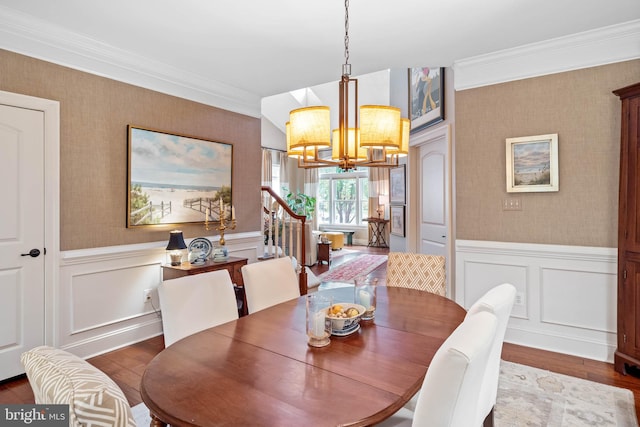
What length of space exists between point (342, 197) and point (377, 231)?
164cm

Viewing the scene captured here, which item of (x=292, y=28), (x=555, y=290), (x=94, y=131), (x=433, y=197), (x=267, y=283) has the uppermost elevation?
(x=292, y=28)

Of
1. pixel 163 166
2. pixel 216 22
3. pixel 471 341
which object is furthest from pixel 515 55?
pixel 163 166

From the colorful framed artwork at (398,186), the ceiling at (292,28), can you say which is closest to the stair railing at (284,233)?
the ceiling at (292,28)

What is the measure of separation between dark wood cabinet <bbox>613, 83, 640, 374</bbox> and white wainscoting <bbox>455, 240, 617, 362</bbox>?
0.66 ft

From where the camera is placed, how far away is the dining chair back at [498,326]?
1380mm

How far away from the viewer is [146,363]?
2887 millimetres

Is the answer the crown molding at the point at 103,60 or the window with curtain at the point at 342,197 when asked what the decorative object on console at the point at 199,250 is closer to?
the crown molding at the point at 103,60

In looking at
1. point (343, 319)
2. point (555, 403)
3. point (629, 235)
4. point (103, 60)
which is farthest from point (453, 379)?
point (103, 60)

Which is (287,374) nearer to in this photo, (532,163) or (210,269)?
(210,269)

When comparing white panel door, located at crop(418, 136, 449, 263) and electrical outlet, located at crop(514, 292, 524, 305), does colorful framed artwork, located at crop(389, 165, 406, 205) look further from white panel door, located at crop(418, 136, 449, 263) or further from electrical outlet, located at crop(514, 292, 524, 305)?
electrical outlet, located at crop(514, 292, 524, 305)

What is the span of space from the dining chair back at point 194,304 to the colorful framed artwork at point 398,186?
5.60m

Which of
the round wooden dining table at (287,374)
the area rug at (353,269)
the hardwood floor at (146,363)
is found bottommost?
the hardwood floor at (146,363)

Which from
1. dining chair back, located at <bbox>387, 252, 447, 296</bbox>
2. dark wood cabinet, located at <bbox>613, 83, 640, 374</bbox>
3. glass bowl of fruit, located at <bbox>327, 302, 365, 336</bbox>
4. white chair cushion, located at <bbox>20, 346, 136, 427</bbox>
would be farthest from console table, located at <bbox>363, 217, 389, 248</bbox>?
white chair cushion, located at <bbox>20, 346, 136, 427</bbox>

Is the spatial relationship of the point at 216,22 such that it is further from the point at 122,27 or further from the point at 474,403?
the point at 474,403
